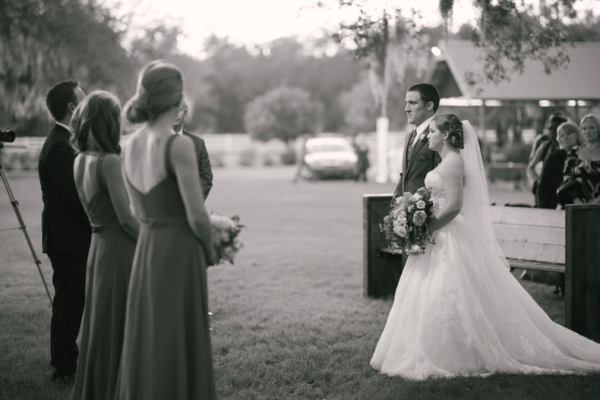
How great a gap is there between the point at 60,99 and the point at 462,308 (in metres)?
3.66

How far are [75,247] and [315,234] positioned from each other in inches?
365

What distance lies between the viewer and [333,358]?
577 centimetres

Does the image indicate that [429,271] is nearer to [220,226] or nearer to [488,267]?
[488,267]

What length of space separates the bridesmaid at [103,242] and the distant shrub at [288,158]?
149 feet

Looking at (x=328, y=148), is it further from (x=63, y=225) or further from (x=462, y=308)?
(x=63, y=225)

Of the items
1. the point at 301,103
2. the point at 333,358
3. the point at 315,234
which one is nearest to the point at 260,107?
the point at 301,103

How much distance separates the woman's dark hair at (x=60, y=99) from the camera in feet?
16.8

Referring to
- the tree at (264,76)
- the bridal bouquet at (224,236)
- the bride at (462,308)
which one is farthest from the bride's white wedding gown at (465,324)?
the tree at (264,76)

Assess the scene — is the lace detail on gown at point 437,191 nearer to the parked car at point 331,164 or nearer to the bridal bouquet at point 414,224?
the bridal bouquet at point 414,224

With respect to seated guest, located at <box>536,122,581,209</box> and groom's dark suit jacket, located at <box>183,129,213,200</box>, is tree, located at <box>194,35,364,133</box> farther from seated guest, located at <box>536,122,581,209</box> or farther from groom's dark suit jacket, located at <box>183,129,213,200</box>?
groom's dark suit jacket, located at <box>183,129,213,200</box>

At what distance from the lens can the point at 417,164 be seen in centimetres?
618

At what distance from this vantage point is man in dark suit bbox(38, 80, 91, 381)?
5.10m

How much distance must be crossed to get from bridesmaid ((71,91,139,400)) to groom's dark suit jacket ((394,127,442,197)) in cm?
300

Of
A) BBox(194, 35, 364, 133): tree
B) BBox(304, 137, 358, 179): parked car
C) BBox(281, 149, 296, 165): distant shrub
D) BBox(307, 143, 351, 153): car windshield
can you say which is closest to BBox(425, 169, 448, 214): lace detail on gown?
BBox(304, 137, 358, 179): parked car
